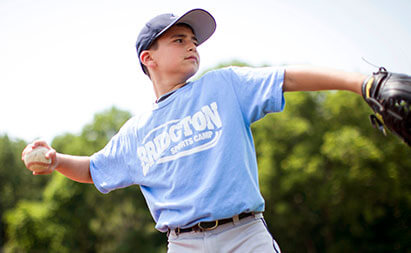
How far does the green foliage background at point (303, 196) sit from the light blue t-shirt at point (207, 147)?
2201 centimetres

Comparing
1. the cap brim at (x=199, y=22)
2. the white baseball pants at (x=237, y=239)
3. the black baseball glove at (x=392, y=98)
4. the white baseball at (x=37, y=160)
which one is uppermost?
the cap brim at (x=199, y=22)

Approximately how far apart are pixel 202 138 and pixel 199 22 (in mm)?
895

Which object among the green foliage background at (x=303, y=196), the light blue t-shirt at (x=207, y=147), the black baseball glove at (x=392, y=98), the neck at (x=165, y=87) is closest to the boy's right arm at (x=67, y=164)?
the light blue t-shirt at (x=207, y=147)

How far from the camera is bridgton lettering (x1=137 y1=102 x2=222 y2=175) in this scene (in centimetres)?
242

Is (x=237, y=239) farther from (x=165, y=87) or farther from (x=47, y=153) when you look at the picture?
(x=47, y=153)

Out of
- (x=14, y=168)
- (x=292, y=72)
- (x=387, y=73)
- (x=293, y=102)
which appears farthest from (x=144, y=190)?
(x=14, y=168)

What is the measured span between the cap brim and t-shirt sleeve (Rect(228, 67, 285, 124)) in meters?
0.52

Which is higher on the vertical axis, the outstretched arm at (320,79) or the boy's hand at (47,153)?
the outstretched arm at (320,79)

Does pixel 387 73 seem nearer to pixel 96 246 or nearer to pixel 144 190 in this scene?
pixel 144 190

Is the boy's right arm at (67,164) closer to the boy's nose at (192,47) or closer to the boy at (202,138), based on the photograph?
the boy at (202,138)

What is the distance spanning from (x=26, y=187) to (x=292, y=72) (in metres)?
44.7

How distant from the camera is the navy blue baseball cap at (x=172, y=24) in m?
2.70

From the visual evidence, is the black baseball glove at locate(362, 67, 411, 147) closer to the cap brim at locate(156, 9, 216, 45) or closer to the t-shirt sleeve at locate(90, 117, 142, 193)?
the cap brim at locate(156, 9, 216, 45)

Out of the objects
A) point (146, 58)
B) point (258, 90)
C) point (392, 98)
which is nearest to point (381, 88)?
point (392, 98)
